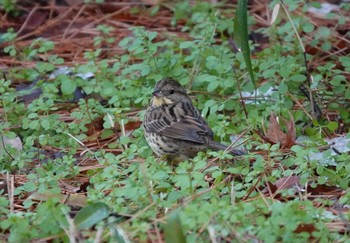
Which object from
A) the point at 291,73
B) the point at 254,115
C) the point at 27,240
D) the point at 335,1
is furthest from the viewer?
the point at 335,1

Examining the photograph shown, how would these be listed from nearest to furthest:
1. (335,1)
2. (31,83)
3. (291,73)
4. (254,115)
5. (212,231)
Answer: (212,231) → (254,115) → (291,73) → (31,83) → (335,1)

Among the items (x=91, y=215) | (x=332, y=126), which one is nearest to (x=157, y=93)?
(x=332, y=126)

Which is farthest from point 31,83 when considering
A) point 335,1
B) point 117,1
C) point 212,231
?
point 212,231

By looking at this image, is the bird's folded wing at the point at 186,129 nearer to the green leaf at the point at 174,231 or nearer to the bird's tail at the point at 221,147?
the bird's tail at the point at 221,147

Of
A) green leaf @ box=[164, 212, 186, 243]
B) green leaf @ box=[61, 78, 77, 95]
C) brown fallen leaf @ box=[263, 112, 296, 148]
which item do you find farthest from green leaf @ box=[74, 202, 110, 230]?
green leaf @ box=[61, 78, 77, 95]

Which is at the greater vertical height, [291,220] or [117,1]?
[291,220]

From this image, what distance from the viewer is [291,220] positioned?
4652 millimetres

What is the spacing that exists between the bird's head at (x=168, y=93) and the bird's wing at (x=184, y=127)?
8.4 inches

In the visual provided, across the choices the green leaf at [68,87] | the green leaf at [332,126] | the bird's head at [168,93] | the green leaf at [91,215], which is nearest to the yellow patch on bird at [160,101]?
the bird's head at [168,93]

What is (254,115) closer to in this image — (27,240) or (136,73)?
(136,73)

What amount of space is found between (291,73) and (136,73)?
1225 mm

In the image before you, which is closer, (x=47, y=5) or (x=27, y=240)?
(x=27, y=240)

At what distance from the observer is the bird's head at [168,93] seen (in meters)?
7.14

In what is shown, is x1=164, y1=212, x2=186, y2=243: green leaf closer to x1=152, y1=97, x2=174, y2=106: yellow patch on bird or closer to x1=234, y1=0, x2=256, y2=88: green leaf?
x1=234, y1=0, x2=256, y2=88: green leaf
